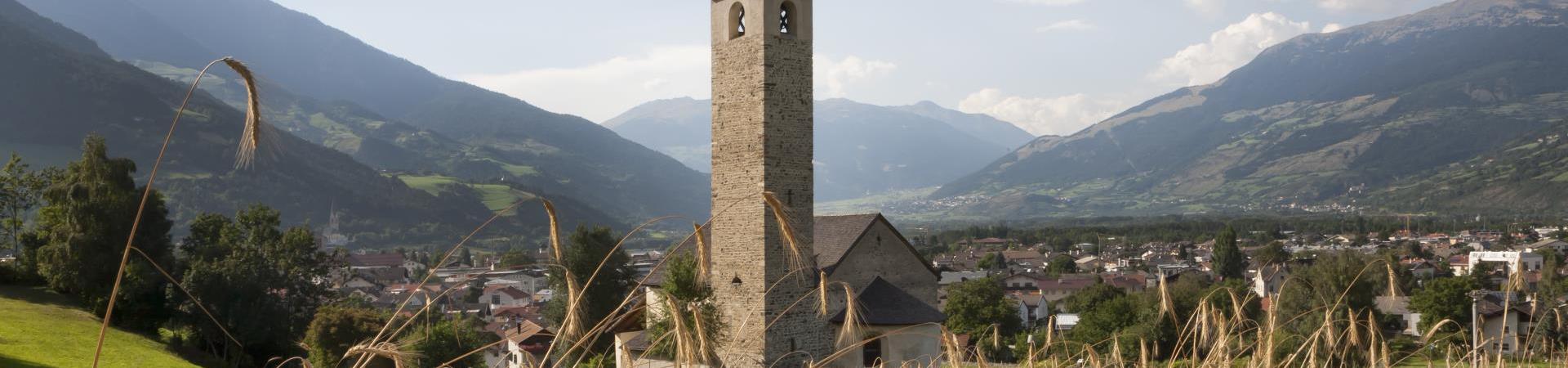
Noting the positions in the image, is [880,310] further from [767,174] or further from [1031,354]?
[1031,354]

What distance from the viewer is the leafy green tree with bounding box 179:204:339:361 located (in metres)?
39.2

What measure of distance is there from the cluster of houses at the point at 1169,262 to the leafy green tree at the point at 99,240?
131 feet

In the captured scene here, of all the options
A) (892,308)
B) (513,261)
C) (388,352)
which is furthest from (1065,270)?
(388,352)

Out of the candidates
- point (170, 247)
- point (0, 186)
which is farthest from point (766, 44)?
point (0, 186)

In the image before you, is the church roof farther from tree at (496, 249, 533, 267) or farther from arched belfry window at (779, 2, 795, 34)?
tree at (496, 249, 533, 267)

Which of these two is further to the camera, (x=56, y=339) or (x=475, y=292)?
(x=475, y=292)

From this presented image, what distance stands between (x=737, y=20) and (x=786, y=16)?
1.31 meters

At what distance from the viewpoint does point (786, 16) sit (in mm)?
29859

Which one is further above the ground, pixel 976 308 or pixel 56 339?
pixel 56 339

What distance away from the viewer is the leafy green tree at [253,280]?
1545 inches

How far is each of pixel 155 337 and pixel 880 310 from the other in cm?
2314

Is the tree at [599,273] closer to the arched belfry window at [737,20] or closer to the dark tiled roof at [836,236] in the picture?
the dark tiled roof at [836,236]

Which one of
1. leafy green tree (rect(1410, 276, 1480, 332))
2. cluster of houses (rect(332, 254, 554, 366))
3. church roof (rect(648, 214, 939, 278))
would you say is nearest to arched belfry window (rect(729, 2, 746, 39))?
church roof (rect(648, 214, 939, 278))

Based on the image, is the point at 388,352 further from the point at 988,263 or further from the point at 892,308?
the point at 988,263
